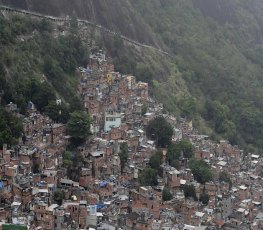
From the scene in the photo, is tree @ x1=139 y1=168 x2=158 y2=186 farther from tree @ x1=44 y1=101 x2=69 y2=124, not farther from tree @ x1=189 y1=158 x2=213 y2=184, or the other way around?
tree @ x1=44 y1=101 x2=69 y2=124

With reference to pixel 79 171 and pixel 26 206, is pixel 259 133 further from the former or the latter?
pixel 26 206

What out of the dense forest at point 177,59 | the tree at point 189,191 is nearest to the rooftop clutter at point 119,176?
the tree at point 189,191

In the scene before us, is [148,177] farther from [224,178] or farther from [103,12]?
[103,12]

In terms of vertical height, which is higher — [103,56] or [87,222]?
[103,56]

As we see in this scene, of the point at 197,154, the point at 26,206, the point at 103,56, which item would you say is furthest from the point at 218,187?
the point at 103,56

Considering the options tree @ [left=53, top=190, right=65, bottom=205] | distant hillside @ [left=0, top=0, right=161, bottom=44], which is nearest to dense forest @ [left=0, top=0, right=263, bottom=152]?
distant hillside @ [left=0, top=0, right=161, bottom=44]

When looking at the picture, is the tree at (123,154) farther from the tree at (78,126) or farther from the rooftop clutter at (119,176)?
the tree at (78,126)

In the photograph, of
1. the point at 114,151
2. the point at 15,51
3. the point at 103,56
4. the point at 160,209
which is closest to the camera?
the point at 160,209
